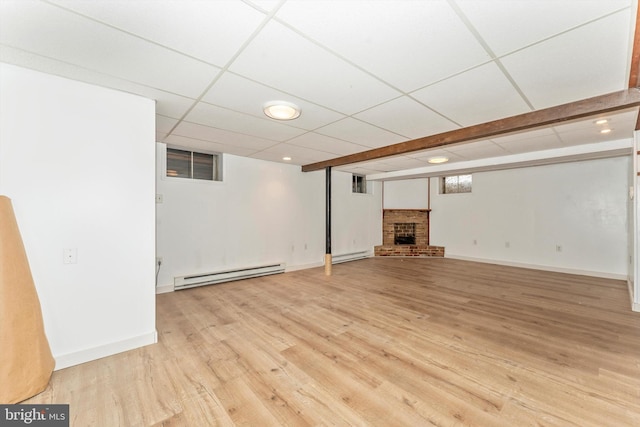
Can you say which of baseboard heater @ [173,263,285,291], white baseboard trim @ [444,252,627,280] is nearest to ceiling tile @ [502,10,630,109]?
white baseboard trim @ [444,252,627,280]

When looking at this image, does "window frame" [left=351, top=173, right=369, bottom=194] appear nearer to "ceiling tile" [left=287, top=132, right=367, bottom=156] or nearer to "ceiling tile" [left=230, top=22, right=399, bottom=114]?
"ceiling tile" [left=287, top=132, right=367, bottom=156]

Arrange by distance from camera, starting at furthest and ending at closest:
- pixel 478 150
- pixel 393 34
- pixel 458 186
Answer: pixel 458 186
pixel 478 150
pixel 393 34

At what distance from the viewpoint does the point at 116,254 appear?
7.77 feet

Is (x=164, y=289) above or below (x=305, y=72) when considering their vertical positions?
below

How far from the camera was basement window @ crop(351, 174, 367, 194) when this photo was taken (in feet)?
24.6

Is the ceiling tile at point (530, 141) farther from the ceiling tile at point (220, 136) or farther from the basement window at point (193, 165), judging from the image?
the basement window at point (193, 165)

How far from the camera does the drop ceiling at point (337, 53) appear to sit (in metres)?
1.41

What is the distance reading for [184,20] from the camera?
147 cm

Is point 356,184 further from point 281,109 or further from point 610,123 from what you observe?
point 281,109

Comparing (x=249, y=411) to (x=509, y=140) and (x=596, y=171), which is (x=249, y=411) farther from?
(x=596, y=171)

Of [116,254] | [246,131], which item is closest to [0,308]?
[116,254]

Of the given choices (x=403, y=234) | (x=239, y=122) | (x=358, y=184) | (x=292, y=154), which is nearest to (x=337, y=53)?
(x=239, y=122)

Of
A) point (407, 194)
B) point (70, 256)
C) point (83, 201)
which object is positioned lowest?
point (70, 256)

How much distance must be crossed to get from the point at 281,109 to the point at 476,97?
1.93 metres
